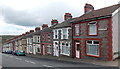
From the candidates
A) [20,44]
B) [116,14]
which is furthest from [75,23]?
[20,44]

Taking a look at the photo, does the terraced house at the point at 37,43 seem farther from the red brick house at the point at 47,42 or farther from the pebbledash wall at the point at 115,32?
the pebbledash wall at the point at 115,32

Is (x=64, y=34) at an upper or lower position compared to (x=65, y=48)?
upper

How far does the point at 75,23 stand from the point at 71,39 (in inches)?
113

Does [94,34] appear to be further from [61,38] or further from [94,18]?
[61,38]

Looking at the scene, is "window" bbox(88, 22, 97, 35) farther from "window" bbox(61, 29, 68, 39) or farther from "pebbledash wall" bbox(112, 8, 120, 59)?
"window" bbox(61, 29, 68, 39)

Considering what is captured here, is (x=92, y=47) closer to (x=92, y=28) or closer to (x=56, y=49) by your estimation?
(x=92, y=28)

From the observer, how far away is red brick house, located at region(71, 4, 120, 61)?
1647 cm

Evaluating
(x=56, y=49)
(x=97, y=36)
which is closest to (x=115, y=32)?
(x=97, y=36)

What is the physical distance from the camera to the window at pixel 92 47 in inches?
719

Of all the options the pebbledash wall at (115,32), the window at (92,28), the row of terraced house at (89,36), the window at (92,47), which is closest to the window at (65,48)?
the row of terraced house at (89,36)

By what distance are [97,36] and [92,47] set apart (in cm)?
184

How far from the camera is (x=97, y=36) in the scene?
1812 cm

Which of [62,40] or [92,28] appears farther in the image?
[62,40]

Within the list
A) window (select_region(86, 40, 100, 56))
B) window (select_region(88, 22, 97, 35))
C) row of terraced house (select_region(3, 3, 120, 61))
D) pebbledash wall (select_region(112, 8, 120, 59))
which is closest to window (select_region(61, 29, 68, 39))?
row of terraced house (select_region(3, 3, 120, 61))
